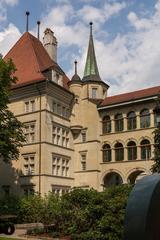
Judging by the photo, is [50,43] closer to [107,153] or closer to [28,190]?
[107,153]

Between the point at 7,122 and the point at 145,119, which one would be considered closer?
the point at 7,122

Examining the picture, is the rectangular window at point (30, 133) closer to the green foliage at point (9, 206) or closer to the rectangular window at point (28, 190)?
the rectangular window at point (28, 190)

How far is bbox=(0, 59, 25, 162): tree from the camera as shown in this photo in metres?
32.3

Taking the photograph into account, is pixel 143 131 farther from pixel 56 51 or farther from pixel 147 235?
pixel 147 235

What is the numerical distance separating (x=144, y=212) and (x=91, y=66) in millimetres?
48624

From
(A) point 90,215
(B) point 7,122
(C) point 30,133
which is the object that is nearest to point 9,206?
(B) point 7,122

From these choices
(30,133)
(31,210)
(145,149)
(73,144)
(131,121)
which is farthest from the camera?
(73,144)

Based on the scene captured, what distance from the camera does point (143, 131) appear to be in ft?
152

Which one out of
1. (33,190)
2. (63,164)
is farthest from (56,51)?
(33,190)

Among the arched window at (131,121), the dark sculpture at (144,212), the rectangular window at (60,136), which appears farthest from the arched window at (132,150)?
the dark sculpture at (144,212)

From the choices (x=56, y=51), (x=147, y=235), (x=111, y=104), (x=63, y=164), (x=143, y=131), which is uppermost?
(x=56, y=51)

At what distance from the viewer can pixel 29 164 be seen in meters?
44.1

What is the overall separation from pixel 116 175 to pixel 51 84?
13.3 meters

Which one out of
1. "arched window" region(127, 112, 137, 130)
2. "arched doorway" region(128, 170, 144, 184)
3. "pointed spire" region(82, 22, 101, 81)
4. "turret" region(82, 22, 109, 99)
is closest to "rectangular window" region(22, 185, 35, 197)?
"arched doorway" region(128, 170, 144, 184)
